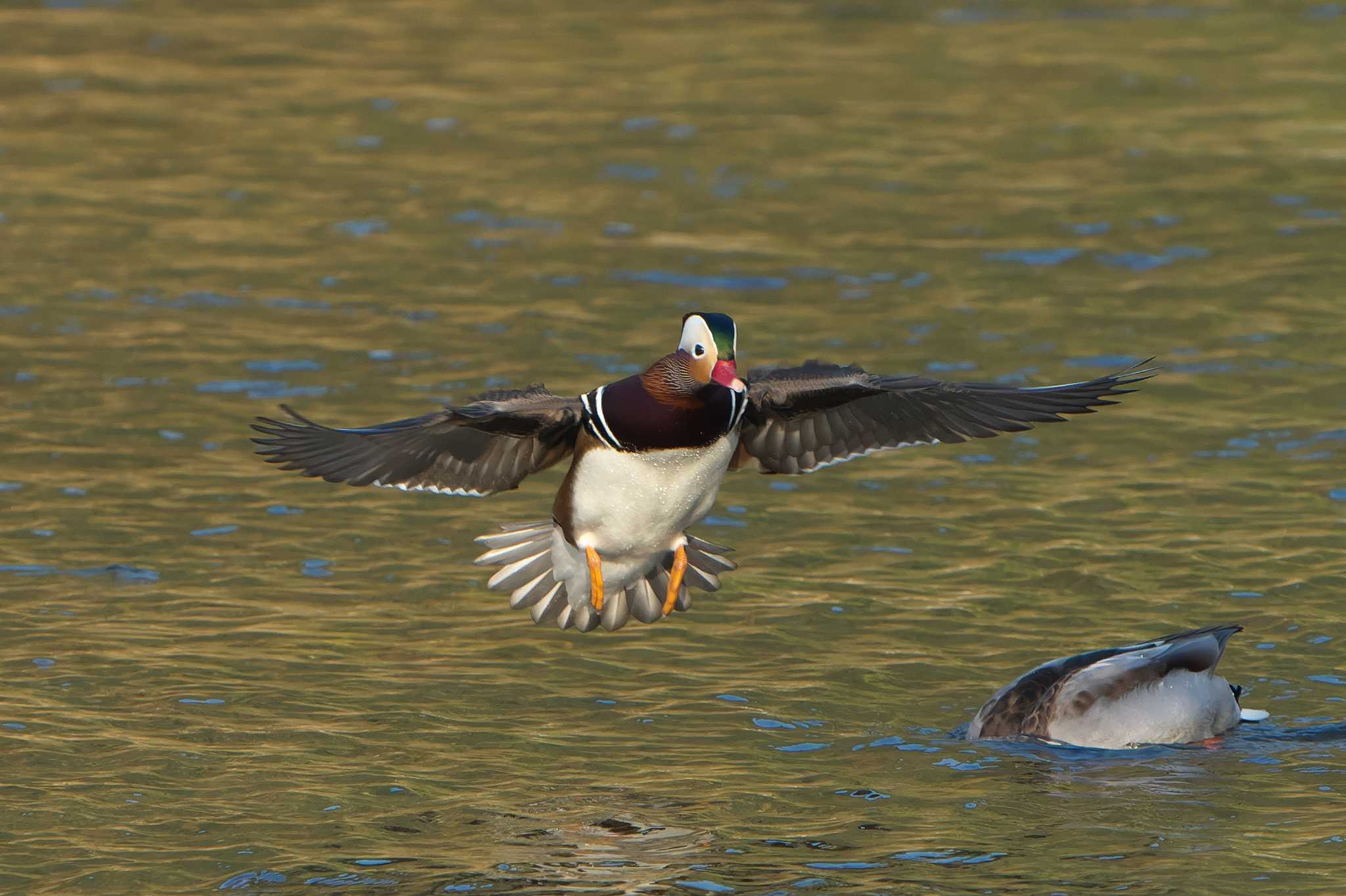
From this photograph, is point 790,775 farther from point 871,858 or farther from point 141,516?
point 141,516

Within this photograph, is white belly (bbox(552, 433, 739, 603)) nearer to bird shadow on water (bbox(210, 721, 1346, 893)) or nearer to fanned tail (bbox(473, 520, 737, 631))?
fanned tail (bbox(473, 520, 737, 631))

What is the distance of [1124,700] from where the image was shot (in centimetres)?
1084

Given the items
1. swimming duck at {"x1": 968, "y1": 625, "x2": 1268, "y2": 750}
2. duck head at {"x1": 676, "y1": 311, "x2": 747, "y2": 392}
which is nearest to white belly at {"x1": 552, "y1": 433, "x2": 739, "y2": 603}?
duck head at {"x1": 676, "y1": 311, "x2": 747, "y2": 392}

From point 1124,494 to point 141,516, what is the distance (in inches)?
264

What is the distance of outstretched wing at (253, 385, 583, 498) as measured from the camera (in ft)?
34.2

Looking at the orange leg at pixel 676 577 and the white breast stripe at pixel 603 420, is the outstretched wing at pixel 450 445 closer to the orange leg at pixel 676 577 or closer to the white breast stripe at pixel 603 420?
the white breast stripe at pixel 603 420

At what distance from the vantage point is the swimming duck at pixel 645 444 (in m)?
10.4

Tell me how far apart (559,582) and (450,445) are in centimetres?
109

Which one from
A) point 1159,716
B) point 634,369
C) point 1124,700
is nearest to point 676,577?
point 1124,700

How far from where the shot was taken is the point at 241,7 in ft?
97.0

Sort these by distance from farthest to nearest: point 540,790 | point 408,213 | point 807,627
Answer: point 408,213
point 807,627
point 540,790

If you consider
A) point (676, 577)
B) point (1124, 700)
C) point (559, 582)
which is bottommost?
point (1124, 700)

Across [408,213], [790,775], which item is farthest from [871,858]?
[408,213]

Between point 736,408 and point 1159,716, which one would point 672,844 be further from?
point 1159,716
